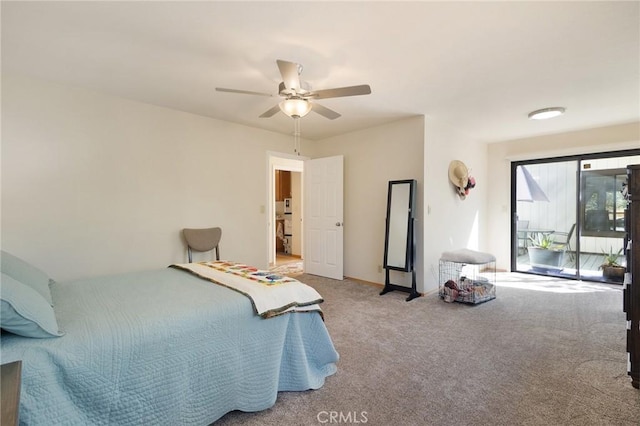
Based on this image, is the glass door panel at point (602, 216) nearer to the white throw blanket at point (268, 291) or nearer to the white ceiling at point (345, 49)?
the white ceiling at point (345, 49)

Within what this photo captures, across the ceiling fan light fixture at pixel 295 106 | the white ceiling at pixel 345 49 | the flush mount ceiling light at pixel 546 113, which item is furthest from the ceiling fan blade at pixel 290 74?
the flush mount ceiling light at pixel 546 113

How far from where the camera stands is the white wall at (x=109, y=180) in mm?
2723

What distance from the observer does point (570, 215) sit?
490 cm

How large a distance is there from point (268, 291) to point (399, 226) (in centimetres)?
259

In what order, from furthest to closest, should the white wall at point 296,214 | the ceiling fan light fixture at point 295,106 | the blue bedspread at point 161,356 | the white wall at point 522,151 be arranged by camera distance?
the white wall at point 296,214 → the white wall at point 522,151 → the ceiling fan light fixture at point 295,106 → the blue bedspread at point 161,356

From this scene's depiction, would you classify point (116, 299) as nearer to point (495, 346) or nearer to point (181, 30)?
point (181, 30)

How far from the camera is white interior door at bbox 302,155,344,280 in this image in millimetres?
4766

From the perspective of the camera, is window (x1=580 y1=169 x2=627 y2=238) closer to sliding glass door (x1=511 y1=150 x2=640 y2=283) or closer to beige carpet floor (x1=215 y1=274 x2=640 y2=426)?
sliding glass door (x1=511 y1=150 x2=640 y2=283)

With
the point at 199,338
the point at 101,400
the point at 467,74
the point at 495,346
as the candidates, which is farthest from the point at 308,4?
the point at 495,346

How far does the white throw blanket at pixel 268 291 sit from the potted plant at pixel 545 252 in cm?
496

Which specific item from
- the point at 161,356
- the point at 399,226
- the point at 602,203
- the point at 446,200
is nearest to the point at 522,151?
the point at 602,203

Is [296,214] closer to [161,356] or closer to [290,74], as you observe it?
[290,74]

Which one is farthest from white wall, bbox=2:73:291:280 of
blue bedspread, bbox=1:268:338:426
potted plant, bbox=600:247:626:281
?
potted plant, bbox=600:247:626:281

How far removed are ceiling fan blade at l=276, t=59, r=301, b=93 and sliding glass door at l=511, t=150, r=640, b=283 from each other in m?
4.83
